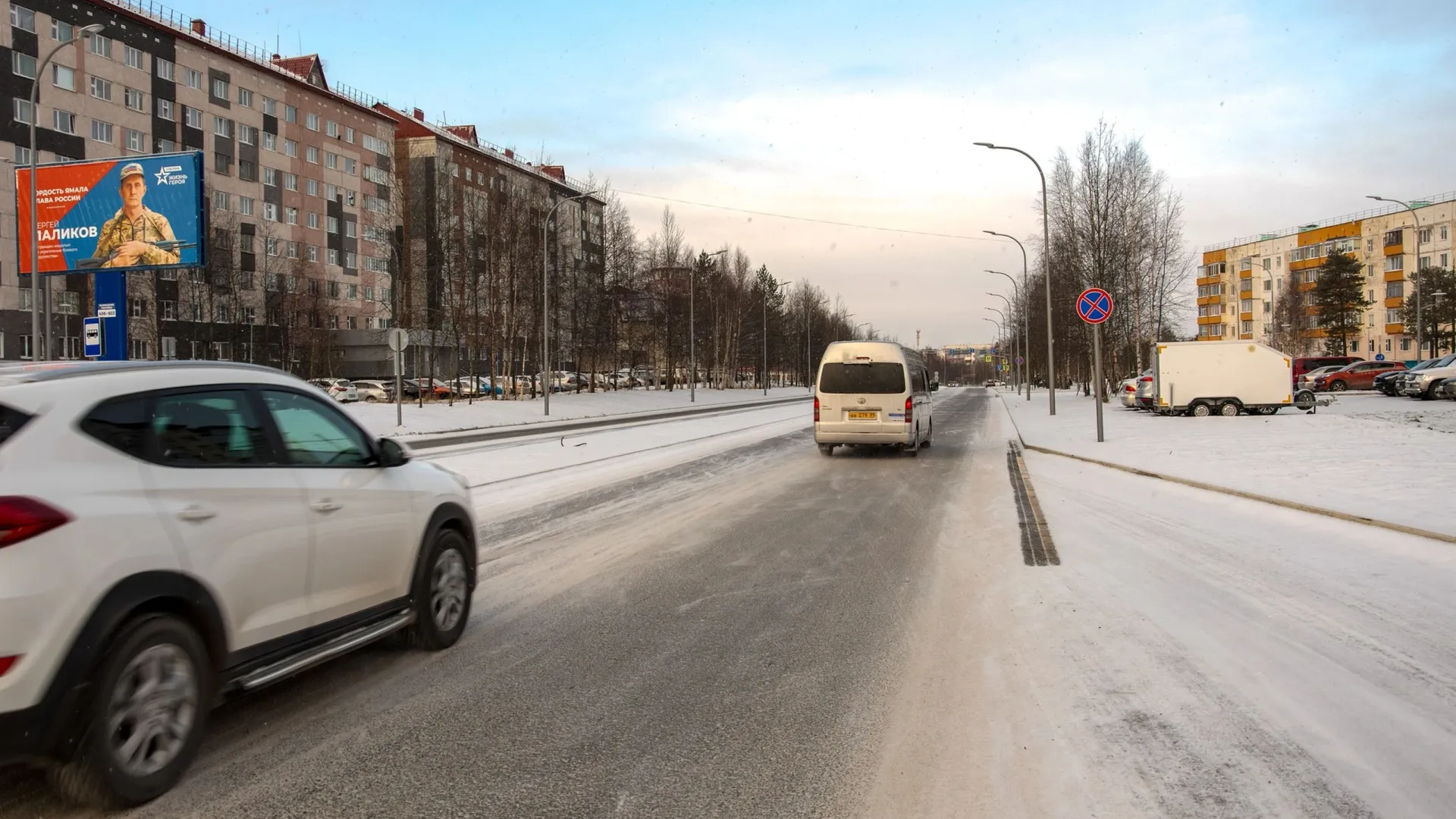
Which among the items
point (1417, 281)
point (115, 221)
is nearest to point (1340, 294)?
point (1417, 281)

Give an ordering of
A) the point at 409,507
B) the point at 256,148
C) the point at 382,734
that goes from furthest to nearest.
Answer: the point at 256,148 → the point at 409,507 → the point at 382,734

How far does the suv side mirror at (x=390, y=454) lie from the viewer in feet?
15.7

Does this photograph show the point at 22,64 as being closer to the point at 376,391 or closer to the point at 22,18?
the point at 22,18

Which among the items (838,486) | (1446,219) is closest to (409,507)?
(838,486)

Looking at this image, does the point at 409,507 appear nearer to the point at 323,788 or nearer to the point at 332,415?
the point at 332,415

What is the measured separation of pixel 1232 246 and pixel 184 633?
136 meters

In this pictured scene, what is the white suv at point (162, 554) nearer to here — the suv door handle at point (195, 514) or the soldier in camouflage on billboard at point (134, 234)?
the suv door handle at point (195, 514)

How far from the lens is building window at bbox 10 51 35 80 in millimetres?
44562

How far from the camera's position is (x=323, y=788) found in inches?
133

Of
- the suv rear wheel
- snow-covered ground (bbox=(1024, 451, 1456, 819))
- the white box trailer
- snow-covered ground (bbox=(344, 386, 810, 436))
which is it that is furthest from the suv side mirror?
the white box trailer

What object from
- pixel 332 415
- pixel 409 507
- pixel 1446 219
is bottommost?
pixel 409 507

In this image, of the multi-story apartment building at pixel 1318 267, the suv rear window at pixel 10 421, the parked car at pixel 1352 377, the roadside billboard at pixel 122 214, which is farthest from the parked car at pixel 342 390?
the multi-story apartment building at pixel 1318 267

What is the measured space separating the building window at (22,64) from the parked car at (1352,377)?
6743cm

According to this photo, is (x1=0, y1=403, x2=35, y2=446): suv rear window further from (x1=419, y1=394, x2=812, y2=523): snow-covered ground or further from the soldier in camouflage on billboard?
the soldier in camouflage on billboard
